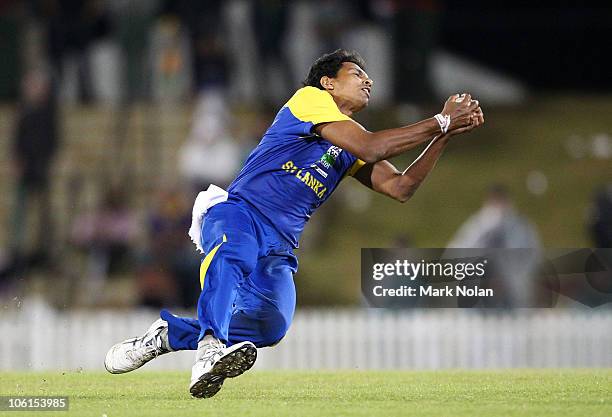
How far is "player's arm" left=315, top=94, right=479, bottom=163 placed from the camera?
716 cm

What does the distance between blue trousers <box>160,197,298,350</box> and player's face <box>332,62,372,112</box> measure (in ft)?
3.02

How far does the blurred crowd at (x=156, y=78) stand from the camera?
17609 millimetres

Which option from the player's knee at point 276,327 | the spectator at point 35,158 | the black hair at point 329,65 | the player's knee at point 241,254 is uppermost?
the spectator at point 35,158

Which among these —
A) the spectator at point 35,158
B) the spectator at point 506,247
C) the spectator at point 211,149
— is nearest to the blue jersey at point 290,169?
the spectator at point 506,247

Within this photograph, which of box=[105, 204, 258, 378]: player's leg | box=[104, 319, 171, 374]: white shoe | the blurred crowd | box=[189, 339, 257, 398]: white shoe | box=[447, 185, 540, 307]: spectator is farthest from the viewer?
the blurred crowd

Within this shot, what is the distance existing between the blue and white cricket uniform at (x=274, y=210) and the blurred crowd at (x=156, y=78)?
28.0ft

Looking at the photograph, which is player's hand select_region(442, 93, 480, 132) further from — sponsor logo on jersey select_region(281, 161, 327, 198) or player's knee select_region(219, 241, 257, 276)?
player's knee select_region(219, 241, 257, 276)

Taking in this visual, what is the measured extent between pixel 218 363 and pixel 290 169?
4.86ft

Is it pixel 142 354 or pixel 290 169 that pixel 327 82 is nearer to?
pixel 290 169

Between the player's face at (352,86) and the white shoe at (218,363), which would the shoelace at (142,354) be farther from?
the player's face at (352,86)

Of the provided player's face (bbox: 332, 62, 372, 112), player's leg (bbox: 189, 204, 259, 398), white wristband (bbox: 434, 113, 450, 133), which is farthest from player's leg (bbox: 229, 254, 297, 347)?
white wristband (bbox: 434, 113, 450, 133)

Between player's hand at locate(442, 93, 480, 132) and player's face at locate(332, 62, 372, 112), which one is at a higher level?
player's face at locate(332, 62, 372, 112)

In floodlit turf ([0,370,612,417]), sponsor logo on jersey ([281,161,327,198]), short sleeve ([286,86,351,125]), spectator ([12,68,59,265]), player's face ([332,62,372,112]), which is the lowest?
floodlit turf ([0,370,612,417])

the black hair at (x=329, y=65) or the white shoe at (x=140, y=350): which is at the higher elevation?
the black hair at (x=329, y=65)
